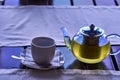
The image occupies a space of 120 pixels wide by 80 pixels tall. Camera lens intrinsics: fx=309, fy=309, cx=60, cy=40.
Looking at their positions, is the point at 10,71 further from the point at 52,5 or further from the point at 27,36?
A: the point at 52,5

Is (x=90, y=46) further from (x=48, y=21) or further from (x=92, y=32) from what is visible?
(x=48, y=21)

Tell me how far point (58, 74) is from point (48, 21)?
1.21 ft

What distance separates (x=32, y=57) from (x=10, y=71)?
0.24 feet

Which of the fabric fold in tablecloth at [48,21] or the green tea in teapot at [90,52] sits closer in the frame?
the green tea in teapot at [90,52]

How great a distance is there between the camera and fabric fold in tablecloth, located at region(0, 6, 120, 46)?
1060mm

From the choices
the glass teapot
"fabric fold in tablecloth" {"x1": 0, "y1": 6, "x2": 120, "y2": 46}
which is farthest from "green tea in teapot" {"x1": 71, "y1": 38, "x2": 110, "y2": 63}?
"fabric fold in tablecloth" {"x1": 0, "y1": 6, "x2": 120, "y2": 46}

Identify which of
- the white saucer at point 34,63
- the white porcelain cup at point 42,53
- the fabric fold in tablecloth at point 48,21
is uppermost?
the fabric fold in tablecloth at point 48,21

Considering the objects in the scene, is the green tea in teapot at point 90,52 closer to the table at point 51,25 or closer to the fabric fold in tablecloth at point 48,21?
the table at point 51,25

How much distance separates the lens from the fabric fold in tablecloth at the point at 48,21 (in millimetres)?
1060

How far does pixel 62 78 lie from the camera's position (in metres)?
0.83

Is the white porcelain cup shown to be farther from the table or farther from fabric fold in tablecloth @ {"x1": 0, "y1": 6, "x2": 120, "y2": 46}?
fabric fold in tablecloth @ {"x1": 0, "y1": 6, "x2": 120, "y2": 46}

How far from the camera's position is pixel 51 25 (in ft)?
3.76

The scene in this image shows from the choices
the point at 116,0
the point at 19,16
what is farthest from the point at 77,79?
the point at 116,0

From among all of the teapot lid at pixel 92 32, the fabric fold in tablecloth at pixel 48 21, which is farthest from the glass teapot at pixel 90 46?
the fabric fold in tablecloth at pixel 48 21
